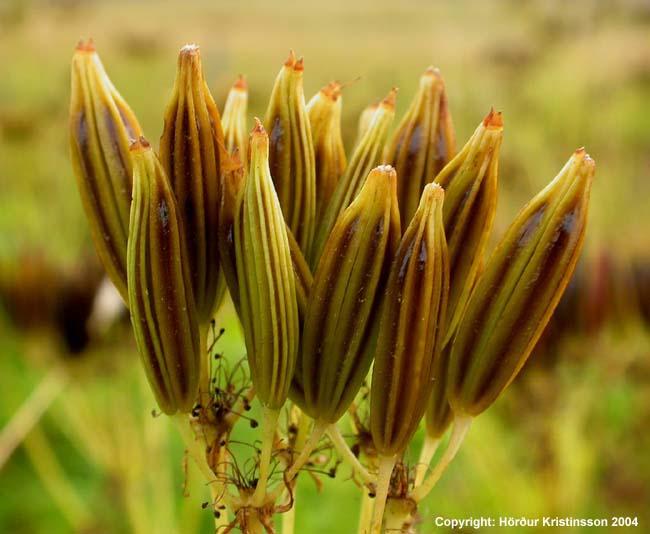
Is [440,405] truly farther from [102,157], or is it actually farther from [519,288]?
[102,157]

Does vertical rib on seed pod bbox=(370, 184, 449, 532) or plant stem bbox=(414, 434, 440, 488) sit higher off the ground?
vertical rib on seed pod bbox=(370, 184, 449, 532)

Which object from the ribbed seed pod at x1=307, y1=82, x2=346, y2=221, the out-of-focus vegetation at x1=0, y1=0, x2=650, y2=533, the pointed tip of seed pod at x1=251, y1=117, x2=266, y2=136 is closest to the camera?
the pointed tip of seed pod at x1=251, y1=117, x2=266, y2=136

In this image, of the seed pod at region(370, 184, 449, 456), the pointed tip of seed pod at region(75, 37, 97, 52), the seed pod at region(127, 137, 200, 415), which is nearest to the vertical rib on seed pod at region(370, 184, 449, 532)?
the seed pod at region(370, 184, 449, 456)

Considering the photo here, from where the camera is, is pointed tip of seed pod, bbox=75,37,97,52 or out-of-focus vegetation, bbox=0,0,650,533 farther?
out-of-focus vegetation, bbox=0,0,650,533

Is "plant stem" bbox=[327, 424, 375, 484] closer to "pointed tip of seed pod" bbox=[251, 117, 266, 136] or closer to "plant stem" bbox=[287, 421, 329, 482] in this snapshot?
"plant stem" bbox=[287, 421, 329, 482]

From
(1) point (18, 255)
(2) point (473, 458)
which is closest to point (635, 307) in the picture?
(2) point (473, 458)

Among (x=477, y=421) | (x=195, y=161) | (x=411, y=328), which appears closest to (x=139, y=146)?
(x=195, y=161)

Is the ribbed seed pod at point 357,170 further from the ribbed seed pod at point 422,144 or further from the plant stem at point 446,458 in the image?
the plant stem at point 446,458
